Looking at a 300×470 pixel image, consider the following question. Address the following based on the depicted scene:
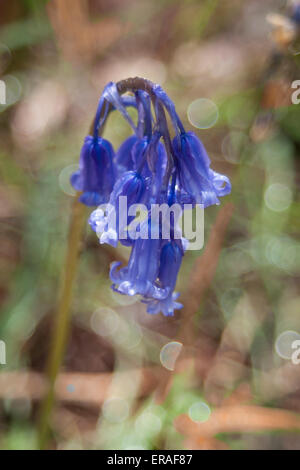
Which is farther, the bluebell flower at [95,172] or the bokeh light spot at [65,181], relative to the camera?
the bokeh light spot at [65,181]

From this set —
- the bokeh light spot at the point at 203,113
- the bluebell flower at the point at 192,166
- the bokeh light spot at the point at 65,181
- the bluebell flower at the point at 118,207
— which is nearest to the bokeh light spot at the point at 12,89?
the bokeh light spot at the point at 65,181

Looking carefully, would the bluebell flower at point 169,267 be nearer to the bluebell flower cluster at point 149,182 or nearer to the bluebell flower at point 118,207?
the bluebell flower cluster at point 149,182

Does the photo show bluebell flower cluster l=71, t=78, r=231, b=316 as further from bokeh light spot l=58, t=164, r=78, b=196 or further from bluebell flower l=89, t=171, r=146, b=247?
bokeh light spot l=58, t=164, r=78, b=196

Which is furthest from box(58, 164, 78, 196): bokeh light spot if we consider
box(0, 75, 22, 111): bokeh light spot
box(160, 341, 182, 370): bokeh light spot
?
box(160, 341, 182, 370): bokeh light spot

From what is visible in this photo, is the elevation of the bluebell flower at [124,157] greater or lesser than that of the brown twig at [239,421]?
greater

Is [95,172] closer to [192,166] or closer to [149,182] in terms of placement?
[149,182]
